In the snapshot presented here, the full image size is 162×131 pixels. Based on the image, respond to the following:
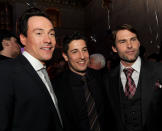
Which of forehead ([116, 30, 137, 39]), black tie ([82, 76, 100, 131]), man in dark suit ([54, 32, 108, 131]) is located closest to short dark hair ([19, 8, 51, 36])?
man in dark suit ([54, 32, 108, 131])

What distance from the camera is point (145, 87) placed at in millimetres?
2225

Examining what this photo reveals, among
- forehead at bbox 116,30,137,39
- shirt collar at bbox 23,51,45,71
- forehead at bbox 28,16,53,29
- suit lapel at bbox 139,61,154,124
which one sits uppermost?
forehead at bbox 28,16,53,29

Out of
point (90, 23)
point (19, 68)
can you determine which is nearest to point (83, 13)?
point (90, 23)

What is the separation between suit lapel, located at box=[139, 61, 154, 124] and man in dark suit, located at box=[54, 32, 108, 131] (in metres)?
0.57

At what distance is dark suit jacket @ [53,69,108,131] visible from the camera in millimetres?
2174

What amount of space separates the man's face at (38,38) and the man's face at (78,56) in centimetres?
98

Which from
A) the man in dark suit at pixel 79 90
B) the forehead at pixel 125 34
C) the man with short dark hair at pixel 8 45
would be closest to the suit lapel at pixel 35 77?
the man in dark suit at pixel 79 90

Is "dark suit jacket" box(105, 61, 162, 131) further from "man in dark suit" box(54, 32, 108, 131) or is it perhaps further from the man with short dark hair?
the man with short dark hair

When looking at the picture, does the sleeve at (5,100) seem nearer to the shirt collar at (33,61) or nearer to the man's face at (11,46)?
the shirt collar at (33,61)

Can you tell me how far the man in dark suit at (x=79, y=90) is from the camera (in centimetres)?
219

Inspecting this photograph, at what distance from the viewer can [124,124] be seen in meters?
2.29

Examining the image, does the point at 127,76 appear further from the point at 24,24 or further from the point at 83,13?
the point at 83,13

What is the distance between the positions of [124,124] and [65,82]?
3.51 ft

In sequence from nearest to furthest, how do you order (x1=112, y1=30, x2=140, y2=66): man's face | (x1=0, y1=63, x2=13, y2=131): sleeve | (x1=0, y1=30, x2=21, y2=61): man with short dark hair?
(x1=0, y1=63, x2=13, y2=131): sleeve < (x1=112, y1=30, x2=140, y2=66): man's face < (x1=0, y1=30, x2=21, y2=61): man with short dark hair
